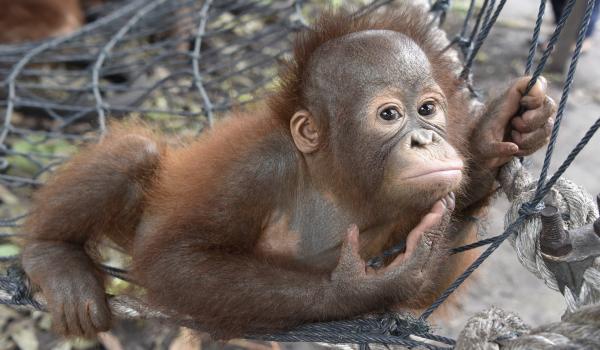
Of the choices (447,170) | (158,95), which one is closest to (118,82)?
(158,95)

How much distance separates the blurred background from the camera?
118 inches

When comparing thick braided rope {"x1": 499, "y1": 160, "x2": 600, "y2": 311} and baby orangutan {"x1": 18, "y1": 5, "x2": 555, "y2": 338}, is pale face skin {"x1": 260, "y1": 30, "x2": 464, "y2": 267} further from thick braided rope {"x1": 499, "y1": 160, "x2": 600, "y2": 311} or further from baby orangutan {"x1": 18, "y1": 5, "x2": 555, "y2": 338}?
thick braided rope {"x1": 499, "y1": 160, "x2": 600, "y2": 311}

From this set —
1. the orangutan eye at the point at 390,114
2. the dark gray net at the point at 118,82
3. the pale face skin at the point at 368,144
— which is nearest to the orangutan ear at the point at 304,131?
the pale face skin at the point at 368,144

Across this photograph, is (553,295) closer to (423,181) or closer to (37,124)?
(423,181)

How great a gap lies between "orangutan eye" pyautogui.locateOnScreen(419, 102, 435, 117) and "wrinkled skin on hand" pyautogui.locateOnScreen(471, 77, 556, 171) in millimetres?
244

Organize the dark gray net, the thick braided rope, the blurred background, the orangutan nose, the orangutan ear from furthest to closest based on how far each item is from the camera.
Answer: the dark gray net → the blurred background → the orangutan ear → the orangutan nose → the thick braided rope

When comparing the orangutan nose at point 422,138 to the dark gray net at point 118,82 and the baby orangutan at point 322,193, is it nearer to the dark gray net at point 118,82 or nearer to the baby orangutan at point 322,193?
the baby orangutan at point 322,193

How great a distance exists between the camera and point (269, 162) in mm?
1972

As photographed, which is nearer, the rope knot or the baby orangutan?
the rope knot

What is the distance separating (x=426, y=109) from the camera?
185 centimetres

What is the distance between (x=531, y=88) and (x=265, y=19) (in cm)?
426

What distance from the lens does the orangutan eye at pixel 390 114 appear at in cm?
180

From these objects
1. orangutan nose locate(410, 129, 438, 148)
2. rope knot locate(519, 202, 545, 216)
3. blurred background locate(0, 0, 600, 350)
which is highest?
orangutan nose locate(410, 129, 438, 148)

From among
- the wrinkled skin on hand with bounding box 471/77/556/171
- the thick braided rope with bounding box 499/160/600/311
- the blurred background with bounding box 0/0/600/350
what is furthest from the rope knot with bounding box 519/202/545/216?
the blurred background with bounding box 0/0/600/350
